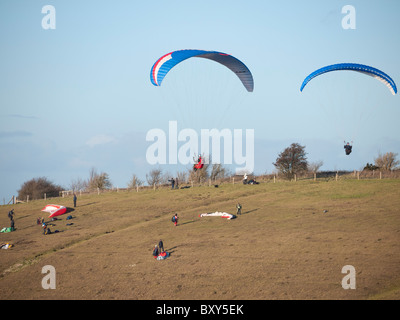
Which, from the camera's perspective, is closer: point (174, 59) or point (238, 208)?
point (174, 59)

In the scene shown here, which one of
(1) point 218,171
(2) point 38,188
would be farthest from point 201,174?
(2) point 38,188

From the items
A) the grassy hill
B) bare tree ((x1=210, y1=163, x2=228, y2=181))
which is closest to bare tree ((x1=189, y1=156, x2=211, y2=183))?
bare tree ((x1=210, y1=163, x2=228, y2=181))

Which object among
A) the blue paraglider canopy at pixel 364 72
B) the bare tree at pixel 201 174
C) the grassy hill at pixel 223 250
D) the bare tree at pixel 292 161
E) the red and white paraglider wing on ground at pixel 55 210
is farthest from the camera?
the bare tree at pixel 201 174

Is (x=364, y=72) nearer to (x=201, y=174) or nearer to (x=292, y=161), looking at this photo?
(x=292, y=161)

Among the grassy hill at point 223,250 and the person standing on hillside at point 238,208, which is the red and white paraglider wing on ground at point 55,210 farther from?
the person standing on hillside at point 238,208

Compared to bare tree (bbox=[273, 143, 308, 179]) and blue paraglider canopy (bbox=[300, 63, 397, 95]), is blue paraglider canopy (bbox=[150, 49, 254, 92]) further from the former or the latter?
bare tree (bbox=[273, 143, 308, 179])

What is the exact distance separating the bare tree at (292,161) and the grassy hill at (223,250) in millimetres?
15578

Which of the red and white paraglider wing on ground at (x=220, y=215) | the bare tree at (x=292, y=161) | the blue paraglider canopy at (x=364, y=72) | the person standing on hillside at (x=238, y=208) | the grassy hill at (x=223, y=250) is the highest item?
the blue paraglider canopy at (x=364, y=72)

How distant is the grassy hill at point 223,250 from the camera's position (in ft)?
82.6

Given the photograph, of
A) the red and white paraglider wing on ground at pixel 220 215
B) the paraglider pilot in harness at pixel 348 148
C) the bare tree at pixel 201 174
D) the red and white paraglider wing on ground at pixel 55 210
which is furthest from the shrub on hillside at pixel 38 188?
the paraglider pilot in harness at pixel 348 148

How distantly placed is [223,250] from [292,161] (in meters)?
38.4

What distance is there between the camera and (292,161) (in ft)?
221

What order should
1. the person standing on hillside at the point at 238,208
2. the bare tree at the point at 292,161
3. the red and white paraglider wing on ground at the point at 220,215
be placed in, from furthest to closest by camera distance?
the bare tree at the point at 292,161 < the person standing on hillside at the point at 238,208 < the red and white paraglider wing on ground at the point at 220,215

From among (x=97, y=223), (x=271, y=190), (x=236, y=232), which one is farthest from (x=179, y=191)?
(x=236, y=232)
